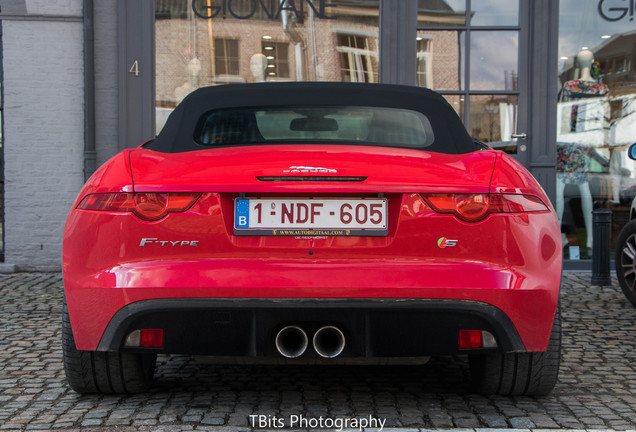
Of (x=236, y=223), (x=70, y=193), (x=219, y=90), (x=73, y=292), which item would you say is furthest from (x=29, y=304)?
(x=236, y=223)

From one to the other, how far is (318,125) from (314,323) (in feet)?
3.74

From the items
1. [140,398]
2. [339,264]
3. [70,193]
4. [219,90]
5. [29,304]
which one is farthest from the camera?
[70,193]

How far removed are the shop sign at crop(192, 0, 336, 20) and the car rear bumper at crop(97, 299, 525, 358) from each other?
7022 millimetres

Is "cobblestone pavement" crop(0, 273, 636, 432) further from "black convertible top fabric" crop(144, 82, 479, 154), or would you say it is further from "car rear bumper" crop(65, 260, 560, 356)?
"black convertible top fabric" crop(144, 82, 479, 154)

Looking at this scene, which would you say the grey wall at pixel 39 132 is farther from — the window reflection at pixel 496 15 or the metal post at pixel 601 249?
the metal post at pixel 601 249

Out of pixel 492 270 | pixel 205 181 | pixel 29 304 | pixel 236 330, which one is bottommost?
pixel 29 304

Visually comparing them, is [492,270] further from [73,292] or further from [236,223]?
[73,292]

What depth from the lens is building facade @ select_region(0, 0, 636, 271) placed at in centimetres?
909

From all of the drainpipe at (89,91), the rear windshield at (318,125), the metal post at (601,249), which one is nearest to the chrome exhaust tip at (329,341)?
the rear windshield at (318,125)

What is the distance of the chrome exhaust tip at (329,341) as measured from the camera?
10.0 ft

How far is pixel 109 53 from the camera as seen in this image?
30.3ft

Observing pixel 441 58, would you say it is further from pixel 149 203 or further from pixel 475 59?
pixel 149 203

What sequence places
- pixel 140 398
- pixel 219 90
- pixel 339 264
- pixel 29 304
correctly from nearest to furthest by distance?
pixel 339 264 → pixel 140 398 → pixel 219 90 → pixel 29 304

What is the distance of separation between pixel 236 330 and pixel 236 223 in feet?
1.27
